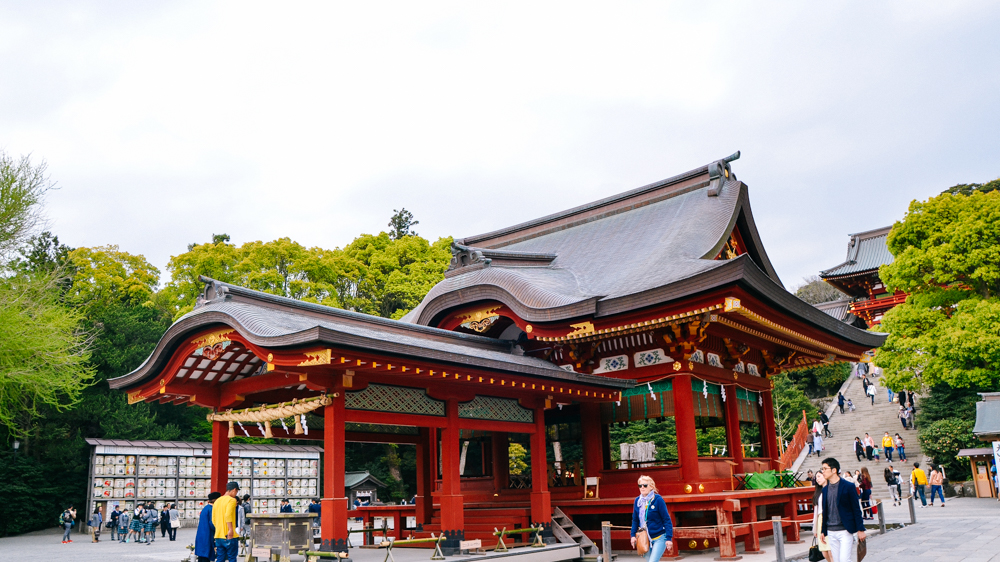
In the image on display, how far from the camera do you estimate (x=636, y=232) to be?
1831cm

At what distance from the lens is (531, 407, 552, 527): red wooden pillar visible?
1270 centimetres

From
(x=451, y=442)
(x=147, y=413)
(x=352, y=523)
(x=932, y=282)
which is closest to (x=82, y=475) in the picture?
(x=147, y=413)

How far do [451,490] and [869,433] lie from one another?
26127 mm

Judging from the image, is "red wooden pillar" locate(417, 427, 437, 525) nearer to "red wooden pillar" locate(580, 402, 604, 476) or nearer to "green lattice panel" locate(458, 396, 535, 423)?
"green lattice panel" locate(458, 396, 535, 423)

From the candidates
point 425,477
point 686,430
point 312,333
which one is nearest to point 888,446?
point 686,430

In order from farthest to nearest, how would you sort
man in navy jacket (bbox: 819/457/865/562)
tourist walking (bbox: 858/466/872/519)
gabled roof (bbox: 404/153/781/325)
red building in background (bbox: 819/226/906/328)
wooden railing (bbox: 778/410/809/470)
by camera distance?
red building in background (bbox: 819/226/906/328) < wooden railing (bbox: 778/410/809/470) < tourist walking (bbox: 858/466/872/519) < gabled roof (bbox: 404/153/781/325) < man in navy jacket (bbox: 819/457/865/562)

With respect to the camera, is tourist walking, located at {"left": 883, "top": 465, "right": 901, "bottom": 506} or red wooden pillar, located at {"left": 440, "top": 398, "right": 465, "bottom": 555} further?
tourist walking, located at {"left": 883, "top": 465, "right": 901, "bottom": 506}

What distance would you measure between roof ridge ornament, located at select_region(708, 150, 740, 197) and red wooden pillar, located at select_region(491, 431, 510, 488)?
790 centimetres

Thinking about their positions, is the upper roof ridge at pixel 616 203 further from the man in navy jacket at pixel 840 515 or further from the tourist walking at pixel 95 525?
Answer: the tourist walking at pixel 95 525

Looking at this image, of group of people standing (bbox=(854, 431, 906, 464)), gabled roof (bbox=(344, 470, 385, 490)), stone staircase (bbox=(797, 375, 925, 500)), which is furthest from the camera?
gabled roof (bbox=(344, 470, 385, 490))

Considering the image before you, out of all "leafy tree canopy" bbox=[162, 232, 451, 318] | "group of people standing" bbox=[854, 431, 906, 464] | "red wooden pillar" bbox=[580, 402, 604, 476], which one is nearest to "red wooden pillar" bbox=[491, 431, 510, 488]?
"red wooden pillar" bbox=[580, 402, 604, 476]

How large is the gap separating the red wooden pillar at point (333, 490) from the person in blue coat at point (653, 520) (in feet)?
14.0

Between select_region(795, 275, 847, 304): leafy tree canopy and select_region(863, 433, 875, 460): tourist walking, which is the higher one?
select_region(795, 275, 847, 304): leafy tree canopy

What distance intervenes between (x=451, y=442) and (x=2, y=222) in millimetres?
17493
